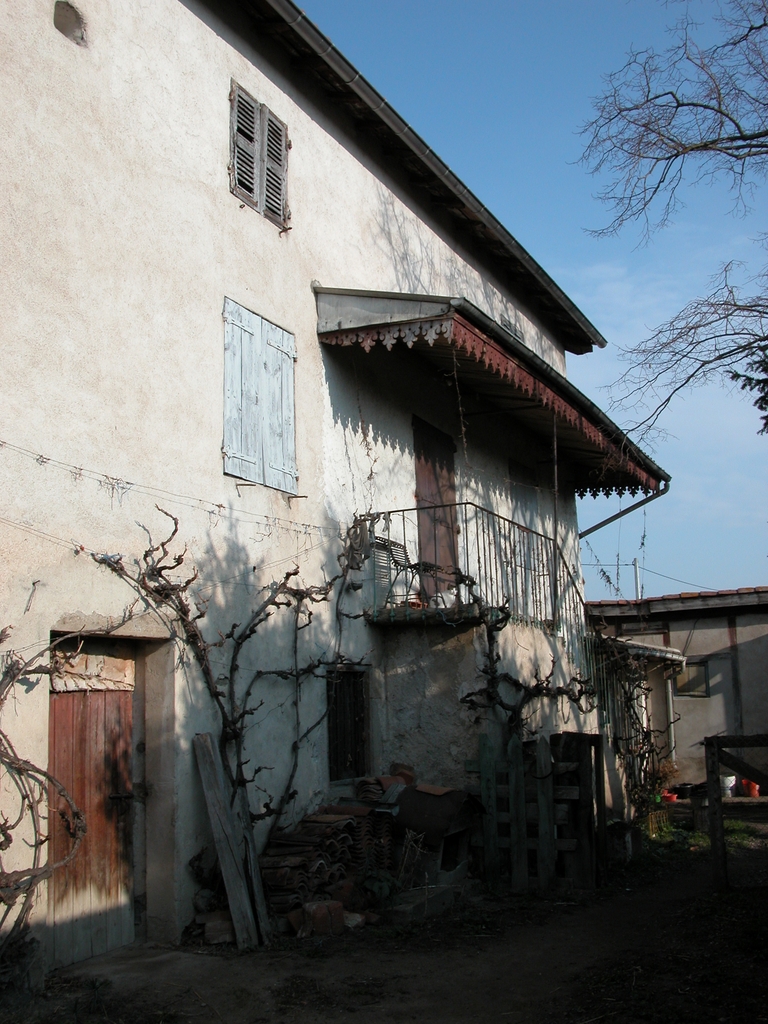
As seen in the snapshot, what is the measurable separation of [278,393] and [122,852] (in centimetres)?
395

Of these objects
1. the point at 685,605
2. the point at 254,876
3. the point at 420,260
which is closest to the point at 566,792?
the point at 254,876

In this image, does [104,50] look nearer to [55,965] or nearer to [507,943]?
[55,965]

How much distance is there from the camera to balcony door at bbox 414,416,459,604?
10656 millimetres

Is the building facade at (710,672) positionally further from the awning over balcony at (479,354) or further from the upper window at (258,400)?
the upper window at (258,400)

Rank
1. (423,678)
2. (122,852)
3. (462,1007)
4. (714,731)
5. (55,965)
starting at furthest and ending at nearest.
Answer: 1. (714,731)
2. (423,678)
3. (122,852)
4. (55,965)
5. (462,1007)

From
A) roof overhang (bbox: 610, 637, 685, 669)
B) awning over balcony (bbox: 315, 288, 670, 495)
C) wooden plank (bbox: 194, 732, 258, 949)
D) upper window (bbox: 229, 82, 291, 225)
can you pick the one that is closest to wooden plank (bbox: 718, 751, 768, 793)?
awning over balcony (bbox: 315, 288, 670, 495)

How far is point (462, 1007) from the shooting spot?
5512 mm

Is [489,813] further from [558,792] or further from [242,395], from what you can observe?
[242,395]

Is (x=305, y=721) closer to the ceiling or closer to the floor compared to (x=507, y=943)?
closer to the ceiling

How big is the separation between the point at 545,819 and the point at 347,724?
6.55 ft

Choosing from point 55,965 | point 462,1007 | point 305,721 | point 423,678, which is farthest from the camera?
point 423,678

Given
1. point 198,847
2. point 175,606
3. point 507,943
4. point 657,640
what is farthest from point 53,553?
point 657,640

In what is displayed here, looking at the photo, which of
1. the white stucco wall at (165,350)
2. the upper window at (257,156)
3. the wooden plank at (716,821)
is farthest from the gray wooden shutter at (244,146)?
the wooden plank at (716,821)

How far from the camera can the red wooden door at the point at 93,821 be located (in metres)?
6.14
